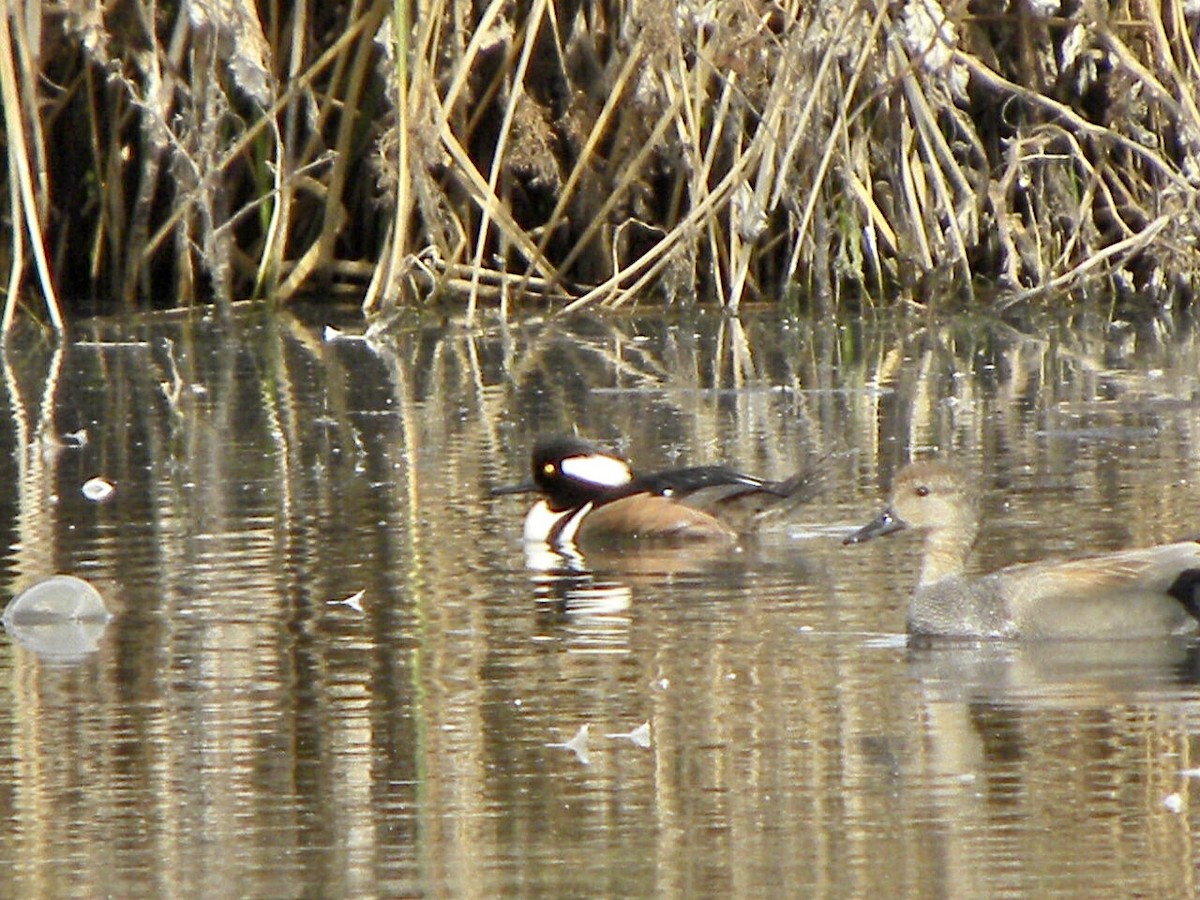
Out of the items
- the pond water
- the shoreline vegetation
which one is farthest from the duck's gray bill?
the shoreline vegetation

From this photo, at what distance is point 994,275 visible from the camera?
14.0 meters

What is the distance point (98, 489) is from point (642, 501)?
1.64 metres

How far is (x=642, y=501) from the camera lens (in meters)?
7.55

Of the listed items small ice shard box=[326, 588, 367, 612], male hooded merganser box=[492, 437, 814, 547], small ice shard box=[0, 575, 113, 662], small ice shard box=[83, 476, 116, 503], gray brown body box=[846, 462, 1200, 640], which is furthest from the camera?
small ice shard box=[83, 476, 116, 503]

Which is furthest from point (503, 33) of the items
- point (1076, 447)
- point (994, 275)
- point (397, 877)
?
point (397, 877)

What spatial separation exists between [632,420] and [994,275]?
4.62 meters

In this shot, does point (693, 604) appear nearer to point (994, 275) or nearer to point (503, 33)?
point (503, 33)

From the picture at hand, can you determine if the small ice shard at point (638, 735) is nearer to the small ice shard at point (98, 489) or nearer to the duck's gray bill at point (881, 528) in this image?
the duck's gray bill at point (881, 528)

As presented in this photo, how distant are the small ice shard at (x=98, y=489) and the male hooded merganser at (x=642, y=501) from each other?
3.60ft

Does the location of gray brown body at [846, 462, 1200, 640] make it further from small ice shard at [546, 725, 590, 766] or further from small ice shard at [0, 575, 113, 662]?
small ice shard at [0, 575, 113, 662]

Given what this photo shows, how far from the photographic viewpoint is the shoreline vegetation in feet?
41.1

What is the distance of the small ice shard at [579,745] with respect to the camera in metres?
4.71

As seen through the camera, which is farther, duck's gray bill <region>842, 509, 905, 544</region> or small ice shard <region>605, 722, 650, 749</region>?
duck's gray bill <region>842, 509, 905, 544</region>

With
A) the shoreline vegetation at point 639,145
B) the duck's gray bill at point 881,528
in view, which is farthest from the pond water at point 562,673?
the shoreline vegetation at point 639,145
